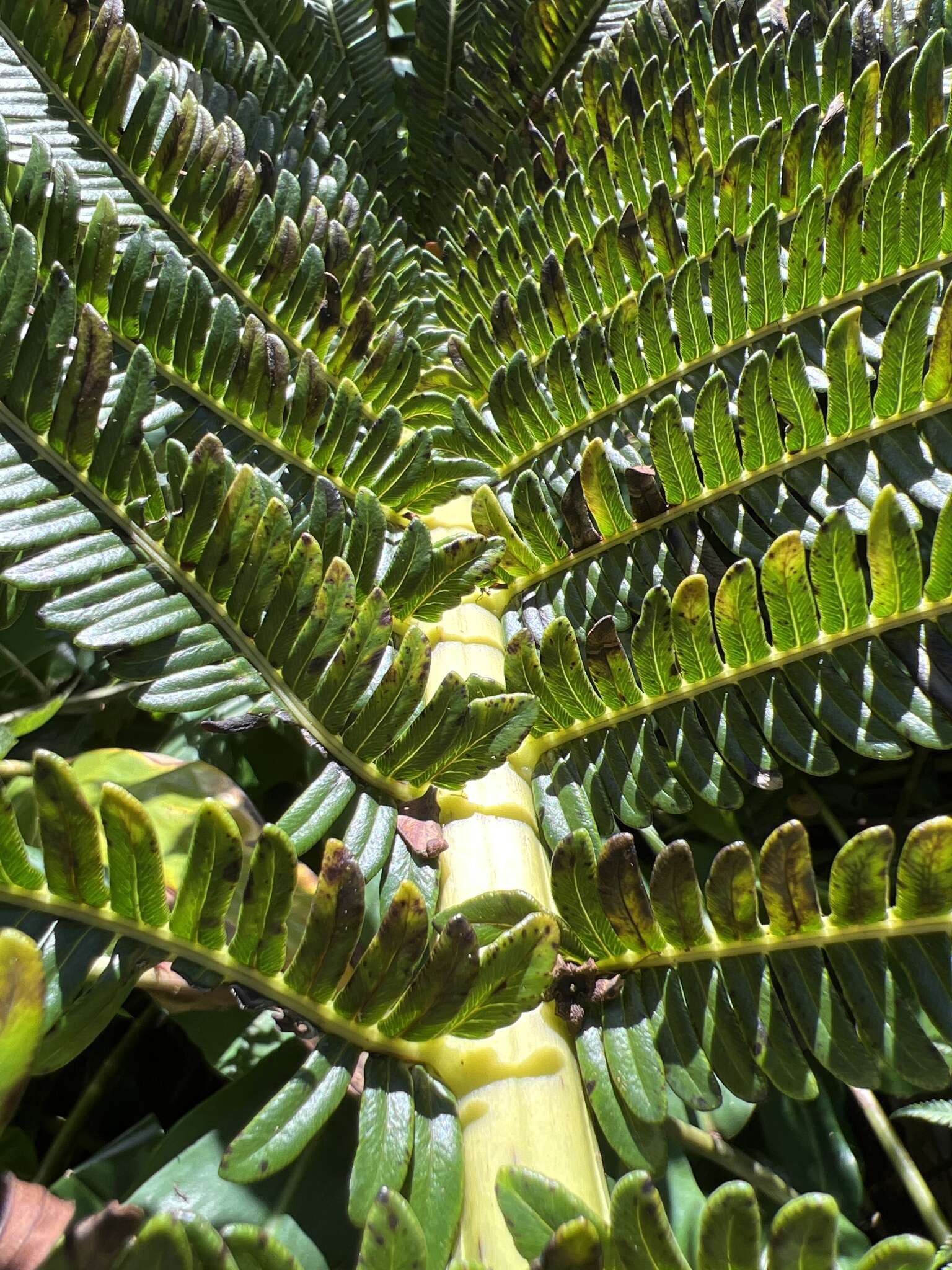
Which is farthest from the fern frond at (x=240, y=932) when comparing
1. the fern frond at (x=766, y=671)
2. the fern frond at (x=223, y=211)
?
the fern frond at (x=223, y=211)

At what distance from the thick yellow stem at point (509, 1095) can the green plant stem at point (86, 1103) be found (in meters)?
0.44

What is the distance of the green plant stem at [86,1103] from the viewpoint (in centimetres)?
84

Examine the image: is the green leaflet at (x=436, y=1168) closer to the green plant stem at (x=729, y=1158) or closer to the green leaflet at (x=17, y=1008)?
the green leaflet at (x=17, y=1008)

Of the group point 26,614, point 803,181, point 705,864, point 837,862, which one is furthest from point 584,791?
point 26,614

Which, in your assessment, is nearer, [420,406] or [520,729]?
[520,729]

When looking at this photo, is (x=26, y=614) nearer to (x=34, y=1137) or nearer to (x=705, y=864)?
(x=34, y=1137)

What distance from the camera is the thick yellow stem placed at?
53 centimetres

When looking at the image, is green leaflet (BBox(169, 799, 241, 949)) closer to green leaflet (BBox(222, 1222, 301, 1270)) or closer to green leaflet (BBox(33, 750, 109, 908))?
green leaflet (BBox(33, 750, 109, 908))

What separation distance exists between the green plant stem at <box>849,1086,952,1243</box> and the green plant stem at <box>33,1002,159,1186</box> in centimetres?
70

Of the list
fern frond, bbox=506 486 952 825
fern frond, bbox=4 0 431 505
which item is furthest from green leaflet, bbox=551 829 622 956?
fern frond, bbox=4 0 431 505

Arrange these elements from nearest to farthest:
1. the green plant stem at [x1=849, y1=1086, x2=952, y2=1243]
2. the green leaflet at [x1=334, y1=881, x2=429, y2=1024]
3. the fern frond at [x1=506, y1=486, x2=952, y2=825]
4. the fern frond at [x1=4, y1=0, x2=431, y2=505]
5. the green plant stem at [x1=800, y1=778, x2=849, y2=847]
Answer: the green leaflet at [x1=334, y1=881, x2=429, y2=1024], the fern frond at [x1=506, y1=486, x2=952, y2=825], the green plant stem at [x1=849, y1=1086, x2=952, y2=1243], the fern frond at [x1=4, y1=0, x2=431, y2=505], the green plant stem at [x1=800, y1=778, x2=849, y2=847]

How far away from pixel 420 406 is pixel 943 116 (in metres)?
0.61

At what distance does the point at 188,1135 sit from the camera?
0.69 m

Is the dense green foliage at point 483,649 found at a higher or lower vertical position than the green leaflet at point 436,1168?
higher
